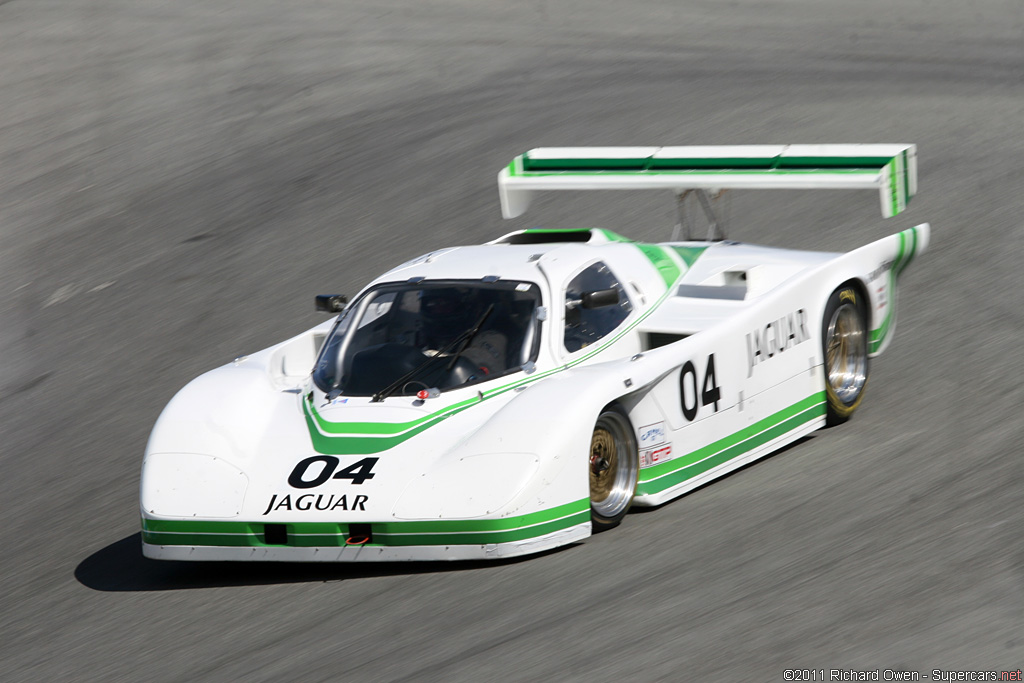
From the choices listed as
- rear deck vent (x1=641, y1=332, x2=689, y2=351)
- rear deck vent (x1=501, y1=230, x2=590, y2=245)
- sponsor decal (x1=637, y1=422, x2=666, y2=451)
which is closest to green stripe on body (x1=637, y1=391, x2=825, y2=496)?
sponsor decal (x1=637, y1=422, x2=666, y2=451)

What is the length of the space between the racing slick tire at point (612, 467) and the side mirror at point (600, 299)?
747mm

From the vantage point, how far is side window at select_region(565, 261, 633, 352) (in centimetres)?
784

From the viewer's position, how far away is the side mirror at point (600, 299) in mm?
7785

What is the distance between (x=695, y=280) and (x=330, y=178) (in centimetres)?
710

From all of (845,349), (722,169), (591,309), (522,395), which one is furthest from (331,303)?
(845,349)

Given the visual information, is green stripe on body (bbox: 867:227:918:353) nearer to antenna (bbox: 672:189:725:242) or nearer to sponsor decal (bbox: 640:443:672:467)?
antenna (bbox: 672:189:725:242)

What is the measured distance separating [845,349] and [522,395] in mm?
2896

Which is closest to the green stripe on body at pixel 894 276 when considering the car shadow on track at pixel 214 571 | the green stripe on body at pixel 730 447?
the green stripe on body at pixel 730 447

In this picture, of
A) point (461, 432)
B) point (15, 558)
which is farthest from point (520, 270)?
point (15, 558)

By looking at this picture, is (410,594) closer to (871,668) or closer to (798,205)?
(871,668)

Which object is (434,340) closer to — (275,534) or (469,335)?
(469,335)

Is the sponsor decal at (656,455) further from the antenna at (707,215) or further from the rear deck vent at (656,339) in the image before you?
the antenna at (707,215)

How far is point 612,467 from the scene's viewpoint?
24.0ft

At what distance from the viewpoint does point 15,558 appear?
803 centimetres
